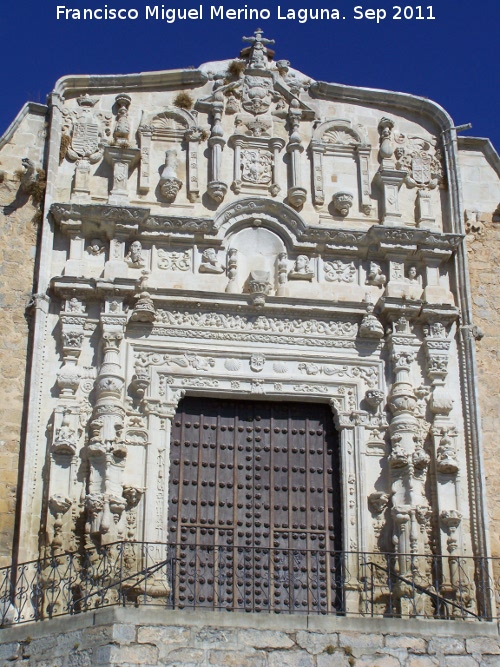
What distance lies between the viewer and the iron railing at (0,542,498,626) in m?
12.3

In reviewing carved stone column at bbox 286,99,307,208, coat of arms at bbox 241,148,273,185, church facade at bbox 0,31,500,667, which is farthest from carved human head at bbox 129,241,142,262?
carved stone column at bbox 286,99,307,208

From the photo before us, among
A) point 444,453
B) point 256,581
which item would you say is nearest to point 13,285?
point 256,581

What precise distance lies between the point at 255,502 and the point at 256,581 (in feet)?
2.83

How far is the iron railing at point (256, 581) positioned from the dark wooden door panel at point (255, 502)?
2cm

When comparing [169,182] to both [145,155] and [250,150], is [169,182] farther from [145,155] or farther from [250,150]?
[250,150]

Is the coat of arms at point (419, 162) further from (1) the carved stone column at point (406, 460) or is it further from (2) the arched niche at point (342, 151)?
(1) the carved stone column at point (406, 460)

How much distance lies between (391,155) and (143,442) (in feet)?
16.1

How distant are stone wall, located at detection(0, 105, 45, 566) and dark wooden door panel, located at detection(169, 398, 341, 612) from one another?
1.69 meters

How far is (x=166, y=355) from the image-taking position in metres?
13.9

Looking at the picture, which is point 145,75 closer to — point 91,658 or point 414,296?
point 414,296

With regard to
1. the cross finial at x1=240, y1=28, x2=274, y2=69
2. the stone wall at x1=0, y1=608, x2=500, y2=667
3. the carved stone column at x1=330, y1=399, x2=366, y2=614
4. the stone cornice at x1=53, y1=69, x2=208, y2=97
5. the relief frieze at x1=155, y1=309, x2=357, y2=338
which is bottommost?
the stone wall at x1=0, y1=608, x2=500, y2=667

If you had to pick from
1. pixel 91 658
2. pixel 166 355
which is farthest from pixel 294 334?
pixel 91 658

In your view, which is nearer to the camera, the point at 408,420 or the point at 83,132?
the point at 408,420

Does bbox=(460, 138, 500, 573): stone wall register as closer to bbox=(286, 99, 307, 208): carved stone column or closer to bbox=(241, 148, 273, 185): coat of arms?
bbox=(286, 99, 307, 208): carved stone column
